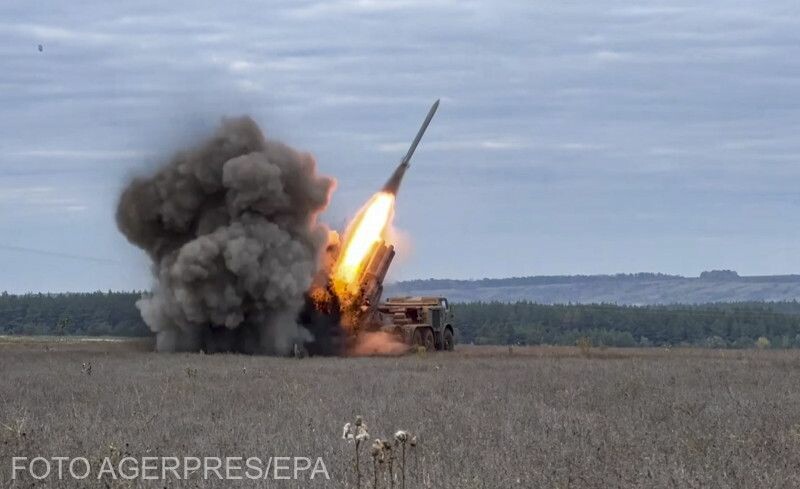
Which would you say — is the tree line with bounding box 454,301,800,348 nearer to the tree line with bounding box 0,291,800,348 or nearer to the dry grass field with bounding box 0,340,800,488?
the tree line with bounding box 0,291,800,348

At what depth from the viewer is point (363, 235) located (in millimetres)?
52969

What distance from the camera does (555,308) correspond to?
14050 cm

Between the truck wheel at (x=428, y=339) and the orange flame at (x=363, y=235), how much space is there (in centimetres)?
449

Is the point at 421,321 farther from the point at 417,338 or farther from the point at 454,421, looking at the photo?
the point at 454,421

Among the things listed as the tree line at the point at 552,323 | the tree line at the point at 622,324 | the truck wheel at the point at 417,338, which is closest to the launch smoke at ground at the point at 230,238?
the truck wheel at the point at 417,338

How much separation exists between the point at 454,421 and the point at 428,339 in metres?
35.8

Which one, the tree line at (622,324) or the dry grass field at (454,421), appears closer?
the dry grass field at (454,421)

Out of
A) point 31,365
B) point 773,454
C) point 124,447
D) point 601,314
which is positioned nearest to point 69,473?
point 124,447

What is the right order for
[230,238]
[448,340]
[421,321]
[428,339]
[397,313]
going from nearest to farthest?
[230,238]
[397,313]
[428,339]
[421,321]
[448,340]

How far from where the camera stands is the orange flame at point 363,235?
5212cm

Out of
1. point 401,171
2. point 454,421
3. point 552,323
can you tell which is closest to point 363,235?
point 401,171

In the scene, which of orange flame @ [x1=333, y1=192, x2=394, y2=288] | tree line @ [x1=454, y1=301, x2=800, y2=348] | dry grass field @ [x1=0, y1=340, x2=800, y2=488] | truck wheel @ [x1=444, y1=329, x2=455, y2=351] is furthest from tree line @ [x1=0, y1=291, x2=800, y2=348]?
dry grass field @ [x1=0, y1=340, x2=800, y2=488]

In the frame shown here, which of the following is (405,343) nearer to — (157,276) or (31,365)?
(157,276)

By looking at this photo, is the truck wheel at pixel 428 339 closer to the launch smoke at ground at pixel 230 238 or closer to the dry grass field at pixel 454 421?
the launch smoke at ground at pixel 230 238
